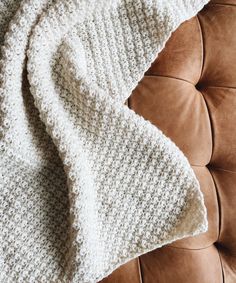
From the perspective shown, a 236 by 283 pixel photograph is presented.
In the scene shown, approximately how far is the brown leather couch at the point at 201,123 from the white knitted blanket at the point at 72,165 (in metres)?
0.07

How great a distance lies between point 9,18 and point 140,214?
0.39 metres

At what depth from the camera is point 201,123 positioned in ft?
2.42

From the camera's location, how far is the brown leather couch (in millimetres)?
700

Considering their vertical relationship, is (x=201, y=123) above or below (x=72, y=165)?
below

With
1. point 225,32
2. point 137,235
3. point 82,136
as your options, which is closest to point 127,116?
point 82,136

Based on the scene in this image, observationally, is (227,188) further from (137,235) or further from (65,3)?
(65,3)

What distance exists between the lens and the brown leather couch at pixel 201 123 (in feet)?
2.30

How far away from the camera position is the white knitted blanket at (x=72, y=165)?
2.00 ft

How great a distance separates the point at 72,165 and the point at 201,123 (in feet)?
0.89

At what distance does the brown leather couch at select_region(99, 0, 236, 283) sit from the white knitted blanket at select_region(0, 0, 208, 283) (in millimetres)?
73

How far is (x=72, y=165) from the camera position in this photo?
1.99ft

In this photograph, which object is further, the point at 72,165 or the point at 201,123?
the point at 201,123

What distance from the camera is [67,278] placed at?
61 centimetres

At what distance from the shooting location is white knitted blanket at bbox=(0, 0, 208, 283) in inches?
24.0
